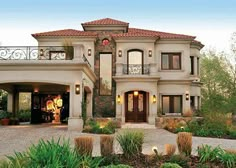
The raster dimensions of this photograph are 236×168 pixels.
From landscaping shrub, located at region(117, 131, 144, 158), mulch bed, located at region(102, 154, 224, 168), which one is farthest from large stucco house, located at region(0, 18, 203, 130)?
mulch bed, located at region(102, 154, 224, 168)

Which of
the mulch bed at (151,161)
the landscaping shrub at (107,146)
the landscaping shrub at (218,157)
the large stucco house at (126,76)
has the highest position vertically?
the large stucco house at (126,76)

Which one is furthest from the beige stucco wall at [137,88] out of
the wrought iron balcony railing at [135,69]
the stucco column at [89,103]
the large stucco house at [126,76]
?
the stucco column at [89,103]

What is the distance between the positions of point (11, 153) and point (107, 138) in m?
3.87

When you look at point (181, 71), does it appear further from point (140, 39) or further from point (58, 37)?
point (58, 37)

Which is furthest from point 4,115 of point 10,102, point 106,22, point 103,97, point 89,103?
point 106,22

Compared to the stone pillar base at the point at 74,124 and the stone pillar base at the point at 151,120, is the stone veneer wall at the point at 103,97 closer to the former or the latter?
the stone pillar base at the point at 151,120

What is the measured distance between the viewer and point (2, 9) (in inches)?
788

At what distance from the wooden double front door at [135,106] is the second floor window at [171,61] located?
317cm

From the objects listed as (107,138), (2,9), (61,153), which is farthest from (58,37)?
(61,153)

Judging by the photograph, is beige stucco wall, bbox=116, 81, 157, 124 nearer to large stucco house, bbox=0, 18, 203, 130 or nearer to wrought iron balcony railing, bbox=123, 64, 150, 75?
large stucco house, bbox=0, 18, 203, 130

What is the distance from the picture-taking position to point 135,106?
84.2 ft

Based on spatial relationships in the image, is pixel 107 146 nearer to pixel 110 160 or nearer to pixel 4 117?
pixel 110 160

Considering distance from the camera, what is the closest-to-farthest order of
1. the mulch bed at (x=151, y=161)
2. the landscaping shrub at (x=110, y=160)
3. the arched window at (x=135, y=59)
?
the mulch bed at (x=151, y=161) → the landscaping shrub at (x=110, y=160) → the arched window at (x=135, y=59)

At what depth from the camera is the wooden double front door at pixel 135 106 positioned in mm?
25486
